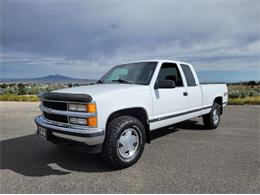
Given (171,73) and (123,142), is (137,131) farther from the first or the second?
(171,73)

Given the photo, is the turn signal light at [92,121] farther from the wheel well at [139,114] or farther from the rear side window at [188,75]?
the rear side window at [188,75]

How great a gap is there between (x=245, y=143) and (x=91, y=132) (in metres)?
3.84

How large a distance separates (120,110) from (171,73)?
7.00 ft

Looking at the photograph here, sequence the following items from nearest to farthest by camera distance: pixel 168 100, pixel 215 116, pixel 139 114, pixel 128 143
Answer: pixel 128 143, pixel 139 114, pixel 168 100, pixel 215 116

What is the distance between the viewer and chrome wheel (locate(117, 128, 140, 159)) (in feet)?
12.0

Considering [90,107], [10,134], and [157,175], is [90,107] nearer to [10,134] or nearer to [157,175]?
[157,175]

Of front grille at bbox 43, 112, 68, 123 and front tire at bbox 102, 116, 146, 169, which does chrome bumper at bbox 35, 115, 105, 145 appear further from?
front tire at bbox 102, 116, 146, 169

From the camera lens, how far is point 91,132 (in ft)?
10.4

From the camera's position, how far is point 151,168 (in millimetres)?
3627

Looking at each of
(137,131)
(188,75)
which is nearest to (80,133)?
(137,131)

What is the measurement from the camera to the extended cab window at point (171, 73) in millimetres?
4857

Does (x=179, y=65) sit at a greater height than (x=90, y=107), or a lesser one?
greater

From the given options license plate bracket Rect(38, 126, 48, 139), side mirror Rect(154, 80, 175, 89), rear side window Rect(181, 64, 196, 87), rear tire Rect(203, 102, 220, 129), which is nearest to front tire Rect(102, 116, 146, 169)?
side mirror Rect(154, 80, 175, 89)

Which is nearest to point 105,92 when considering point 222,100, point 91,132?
point 91,132
